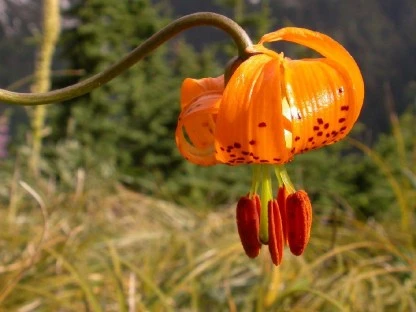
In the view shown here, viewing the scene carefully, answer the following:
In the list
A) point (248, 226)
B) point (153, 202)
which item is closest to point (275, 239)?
point (248, 226)

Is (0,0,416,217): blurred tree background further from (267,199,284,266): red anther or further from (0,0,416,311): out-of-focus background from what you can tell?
(267,199,284,266): red anther

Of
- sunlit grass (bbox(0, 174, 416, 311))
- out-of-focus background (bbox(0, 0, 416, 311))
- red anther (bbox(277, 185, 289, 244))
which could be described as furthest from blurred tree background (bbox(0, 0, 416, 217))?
red anther (bbox(277, 185, 289, 244))

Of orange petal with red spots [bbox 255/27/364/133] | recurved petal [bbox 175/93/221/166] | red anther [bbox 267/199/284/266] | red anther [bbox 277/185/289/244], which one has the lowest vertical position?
red anther [bbox 267/199/284/266]

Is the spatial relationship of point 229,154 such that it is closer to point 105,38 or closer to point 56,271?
point 56,271

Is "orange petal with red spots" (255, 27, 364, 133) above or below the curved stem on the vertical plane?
below

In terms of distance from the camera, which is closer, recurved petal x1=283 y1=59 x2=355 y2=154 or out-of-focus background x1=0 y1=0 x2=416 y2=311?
recurved petal x1=283 y1=59 x2=355 y2=154

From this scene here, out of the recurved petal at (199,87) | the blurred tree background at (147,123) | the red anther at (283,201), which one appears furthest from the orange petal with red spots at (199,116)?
the blurred tree background at (147,123)

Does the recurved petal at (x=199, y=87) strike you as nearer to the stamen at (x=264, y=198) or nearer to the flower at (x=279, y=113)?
the flower at (x=279, y=113)
